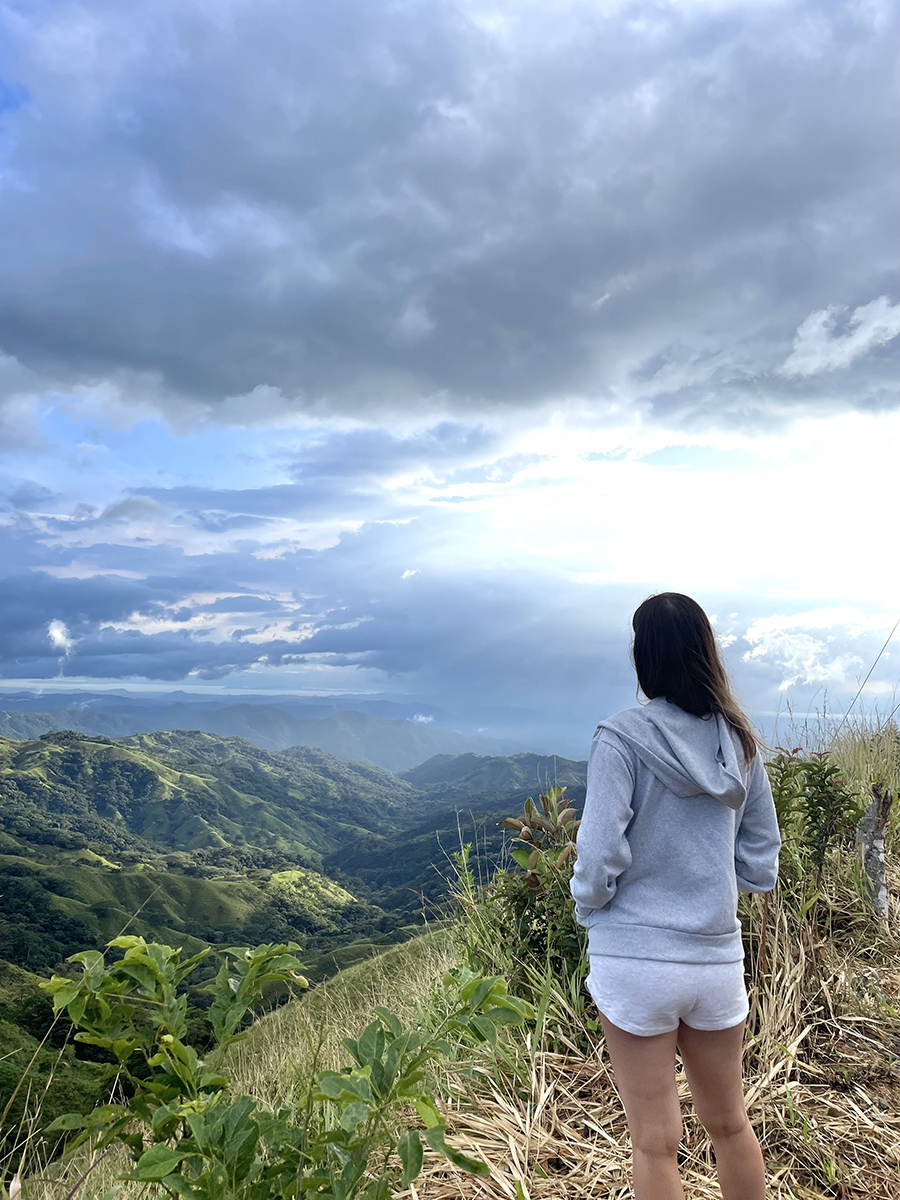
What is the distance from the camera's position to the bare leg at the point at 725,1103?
2.22m

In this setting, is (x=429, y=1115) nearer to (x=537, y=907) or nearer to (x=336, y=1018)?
(x=537, y=907)

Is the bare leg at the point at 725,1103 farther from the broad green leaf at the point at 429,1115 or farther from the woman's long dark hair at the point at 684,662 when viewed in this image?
the broad green leaf at the point at 429,1115

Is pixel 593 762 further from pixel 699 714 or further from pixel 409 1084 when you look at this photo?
pixel 409 1084

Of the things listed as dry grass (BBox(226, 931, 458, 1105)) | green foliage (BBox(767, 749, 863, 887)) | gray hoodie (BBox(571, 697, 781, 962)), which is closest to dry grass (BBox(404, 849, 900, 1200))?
green foliage (BBox(767, 749, 863, 887))

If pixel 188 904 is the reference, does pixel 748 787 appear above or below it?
above

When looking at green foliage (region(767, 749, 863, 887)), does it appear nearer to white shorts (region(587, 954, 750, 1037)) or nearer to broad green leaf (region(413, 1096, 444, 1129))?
white shorts (region(587, 954, 750, 1037))

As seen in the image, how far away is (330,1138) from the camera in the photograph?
59.4 inches

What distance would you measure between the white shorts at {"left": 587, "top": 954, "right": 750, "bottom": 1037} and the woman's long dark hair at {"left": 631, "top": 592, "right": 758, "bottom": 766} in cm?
68

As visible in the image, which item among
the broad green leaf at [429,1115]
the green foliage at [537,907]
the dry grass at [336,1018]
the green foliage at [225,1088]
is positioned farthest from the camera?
the dry grass at [336,1018]

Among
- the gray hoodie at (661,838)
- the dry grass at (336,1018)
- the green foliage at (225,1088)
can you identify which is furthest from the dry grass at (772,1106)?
the green foliage at (225,1088)

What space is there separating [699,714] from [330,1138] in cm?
153

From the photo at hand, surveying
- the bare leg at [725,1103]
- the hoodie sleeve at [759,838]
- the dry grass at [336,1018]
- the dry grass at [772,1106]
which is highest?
the hoodie sleeve at [759,838]

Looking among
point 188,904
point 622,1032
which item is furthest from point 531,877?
point 188,904

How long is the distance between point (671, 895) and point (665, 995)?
270 mm
